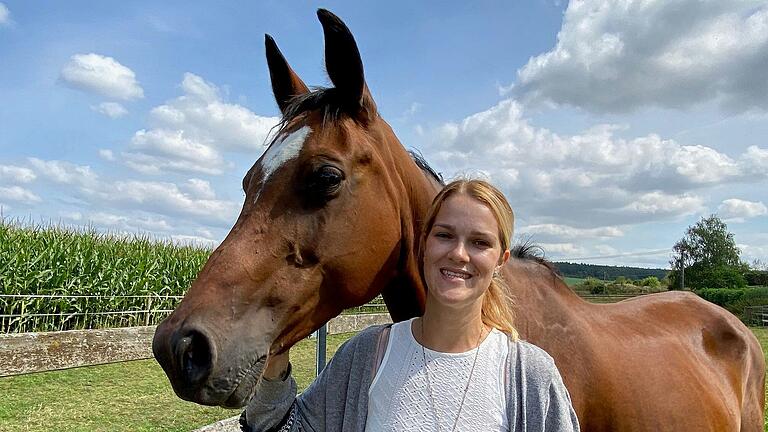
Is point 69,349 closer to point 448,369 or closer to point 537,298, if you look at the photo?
point 537,298

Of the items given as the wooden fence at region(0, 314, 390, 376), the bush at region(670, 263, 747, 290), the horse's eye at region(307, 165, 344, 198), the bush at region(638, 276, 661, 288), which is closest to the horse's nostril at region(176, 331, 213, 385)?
the horse's eye at region(307, 165, 344, 198)

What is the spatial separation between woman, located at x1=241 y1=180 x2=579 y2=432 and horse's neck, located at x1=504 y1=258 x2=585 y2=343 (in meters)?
0.60

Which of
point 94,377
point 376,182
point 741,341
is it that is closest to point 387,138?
point 376,182

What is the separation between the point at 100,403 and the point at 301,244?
6.65 meters

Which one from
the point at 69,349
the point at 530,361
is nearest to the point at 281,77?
the point at 530,361

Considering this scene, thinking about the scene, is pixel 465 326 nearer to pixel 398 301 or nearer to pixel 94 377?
pixel 398 301

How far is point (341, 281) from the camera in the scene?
2.01 metres

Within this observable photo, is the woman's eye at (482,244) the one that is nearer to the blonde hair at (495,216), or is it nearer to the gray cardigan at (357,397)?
the blonde hair at (495,216)

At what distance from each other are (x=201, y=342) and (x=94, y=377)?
8.52 metres

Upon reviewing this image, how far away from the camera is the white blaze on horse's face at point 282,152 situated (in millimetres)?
1979

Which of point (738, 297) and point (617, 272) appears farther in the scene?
point (617, 272)

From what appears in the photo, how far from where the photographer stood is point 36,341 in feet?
25.0

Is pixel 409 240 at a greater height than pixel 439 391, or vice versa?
pixel 409 240

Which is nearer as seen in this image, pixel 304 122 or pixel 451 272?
pixel 451 272
